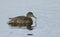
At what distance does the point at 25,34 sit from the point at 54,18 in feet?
0.95

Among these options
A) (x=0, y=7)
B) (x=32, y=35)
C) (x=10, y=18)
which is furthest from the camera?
(x=0, y=7)

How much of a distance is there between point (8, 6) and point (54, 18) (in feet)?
1.38

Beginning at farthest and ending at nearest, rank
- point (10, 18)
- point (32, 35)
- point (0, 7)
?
1. point (0, 7)
2. point (10, 18)
3. point (32, 35)

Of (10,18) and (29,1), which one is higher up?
(29,1)

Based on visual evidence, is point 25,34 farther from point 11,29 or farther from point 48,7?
point 48,7

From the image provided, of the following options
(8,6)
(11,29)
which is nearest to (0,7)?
(8,6)

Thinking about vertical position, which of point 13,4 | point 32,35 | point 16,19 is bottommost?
point 32,35

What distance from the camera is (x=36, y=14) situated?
164cm

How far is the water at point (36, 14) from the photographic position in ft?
4.77

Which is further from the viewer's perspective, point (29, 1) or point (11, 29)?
point (29, 1)

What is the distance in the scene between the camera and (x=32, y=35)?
1.44 m

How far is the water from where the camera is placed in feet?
4.77

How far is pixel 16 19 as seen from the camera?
1525mm

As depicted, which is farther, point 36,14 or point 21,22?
point 36,14
